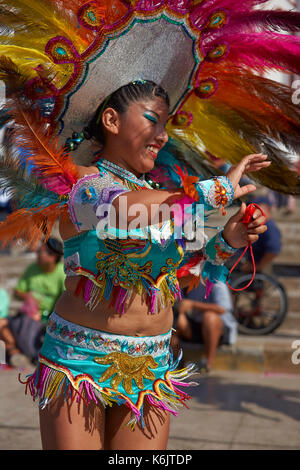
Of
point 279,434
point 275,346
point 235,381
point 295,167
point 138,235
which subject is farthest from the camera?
point 275,346

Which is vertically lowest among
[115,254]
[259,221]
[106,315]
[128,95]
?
[106,315]

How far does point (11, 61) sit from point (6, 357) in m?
4.82

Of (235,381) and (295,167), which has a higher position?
(295,167)

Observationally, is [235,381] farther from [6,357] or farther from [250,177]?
[250,177]

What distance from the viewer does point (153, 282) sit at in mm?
2318

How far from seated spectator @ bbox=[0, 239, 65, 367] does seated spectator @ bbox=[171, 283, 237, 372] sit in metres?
1.33

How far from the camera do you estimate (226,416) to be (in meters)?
4.96

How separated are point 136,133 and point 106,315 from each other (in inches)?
26.7

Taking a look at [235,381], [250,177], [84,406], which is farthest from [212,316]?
[84,406]

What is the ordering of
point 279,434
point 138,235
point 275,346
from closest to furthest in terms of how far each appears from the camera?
1. point 138,235
2. point 279,434
3. point 275,346

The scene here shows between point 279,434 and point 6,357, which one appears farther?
point 6,357

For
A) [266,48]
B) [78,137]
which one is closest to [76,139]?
[78,137]

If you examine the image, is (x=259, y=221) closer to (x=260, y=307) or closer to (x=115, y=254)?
(x=115, y=254)

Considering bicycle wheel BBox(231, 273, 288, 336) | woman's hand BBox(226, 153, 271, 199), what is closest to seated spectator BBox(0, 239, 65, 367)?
bicycle wheel BBox(231, 273, 288, 336)
